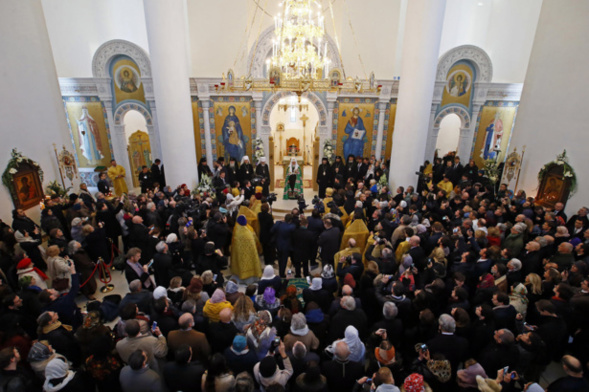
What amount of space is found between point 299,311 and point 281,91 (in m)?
9.77

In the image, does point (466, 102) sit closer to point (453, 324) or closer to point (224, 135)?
point (224, 135)

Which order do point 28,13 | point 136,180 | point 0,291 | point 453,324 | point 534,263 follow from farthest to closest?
point 136,180 < point 28,13 < point 534,263 < point 0,291 < point 453,324

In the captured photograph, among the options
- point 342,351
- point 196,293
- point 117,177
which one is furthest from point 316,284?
point 117,177

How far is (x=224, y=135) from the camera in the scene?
1288cm

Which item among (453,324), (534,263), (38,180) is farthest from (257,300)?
(38,180)

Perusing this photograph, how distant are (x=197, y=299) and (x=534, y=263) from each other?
5.18 meters

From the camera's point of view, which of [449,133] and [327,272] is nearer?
[327,272]

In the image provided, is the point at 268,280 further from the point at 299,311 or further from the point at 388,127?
the point at 388,127

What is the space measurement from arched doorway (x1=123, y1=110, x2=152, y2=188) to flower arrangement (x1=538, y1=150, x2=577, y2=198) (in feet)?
45.4

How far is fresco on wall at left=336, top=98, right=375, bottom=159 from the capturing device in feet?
41.9

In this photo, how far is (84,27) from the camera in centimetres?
1245

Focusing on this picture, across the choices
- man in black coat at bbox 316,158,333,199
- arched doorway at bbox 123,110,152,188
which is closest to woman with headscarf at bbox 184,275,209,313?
man in black coat at bbox 316,158,333,199

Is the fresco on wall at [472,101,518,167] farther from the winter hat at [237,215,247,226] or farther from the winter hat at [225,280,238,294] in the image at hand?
the winter hat at [225,280,238,294]

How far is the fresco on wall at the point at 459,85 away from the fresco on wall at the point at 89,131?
12.8 meters
